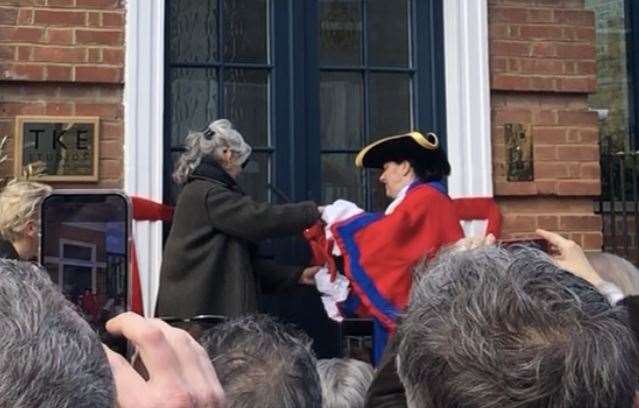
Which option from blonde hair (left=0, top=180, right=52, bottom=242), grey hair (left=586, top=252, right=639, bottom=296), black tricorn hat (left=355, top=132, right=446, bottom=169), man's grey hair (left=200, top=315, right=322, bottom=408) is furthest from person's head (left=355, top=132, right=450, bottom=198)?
man's grey hair (left=200, top=315, right=322, bottom=408)

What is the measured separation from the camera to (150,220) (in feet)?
14.5

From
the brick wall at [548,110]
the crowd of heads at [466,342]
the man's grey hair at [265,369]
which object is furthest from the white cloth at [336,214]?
the crowd of heads at [466,342]

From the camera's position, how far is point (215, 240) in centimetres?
416

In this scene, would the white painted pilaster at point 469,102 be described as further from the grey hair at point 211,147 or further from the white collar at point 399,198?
the grey hair at point 211,147

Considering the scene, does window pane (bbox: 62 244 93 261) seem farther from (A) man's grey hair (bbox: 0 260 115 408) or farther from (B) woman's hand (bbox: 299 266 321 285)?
(B) woman's hand (bbox: 299 266 321 285)

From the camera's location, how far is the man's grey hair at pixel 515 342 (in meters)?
1.15

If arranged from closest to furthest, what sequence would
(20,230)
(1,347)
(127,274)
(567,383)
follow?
(1,347)
(567,383)
(127,274)
(20,230)

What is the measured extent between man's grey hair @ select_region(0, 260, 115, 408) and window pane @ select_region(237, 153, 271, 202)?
3615mm

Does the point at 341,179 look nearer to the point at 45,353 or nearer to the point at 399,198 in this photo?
the point at 399,198

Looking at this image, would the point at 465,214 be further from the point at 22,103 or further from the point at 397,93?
the point at 22,103

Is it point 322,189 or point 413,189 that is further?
point 322,189

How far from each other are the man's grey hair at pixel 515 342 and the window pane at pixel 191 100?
349cm

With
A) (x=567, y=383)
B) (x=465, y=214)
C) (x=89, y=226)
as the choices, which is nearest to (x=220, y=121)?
(x=465, y=214)

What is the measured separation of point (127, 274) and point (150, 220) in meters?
2.43
